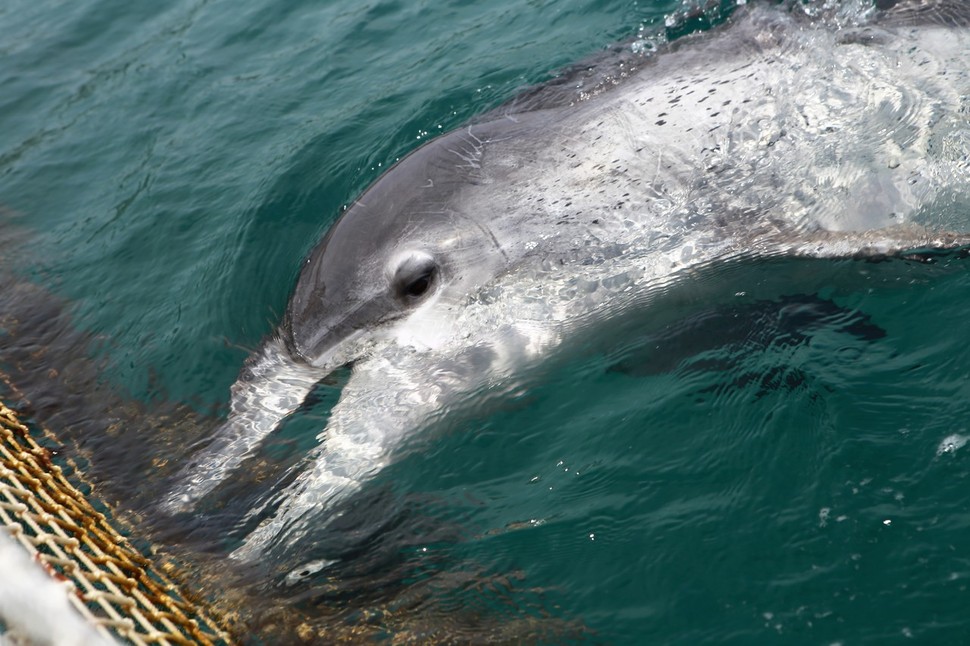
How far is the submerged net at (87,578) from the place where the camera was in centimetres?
296

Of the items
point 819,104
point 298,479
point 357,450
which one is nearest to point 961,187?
point 819,104

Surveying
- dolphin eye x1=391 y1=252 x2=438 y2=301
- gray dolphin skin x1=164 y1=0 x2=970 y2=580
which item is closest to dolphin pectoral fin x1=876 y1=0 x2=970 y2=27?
gray dolphin skin x1=164 y1=0 x2=970 y2=580

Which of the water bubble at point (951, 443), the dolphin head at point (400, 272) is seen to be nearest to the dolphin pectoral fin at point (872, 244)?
the water bubble at point (951, 443)

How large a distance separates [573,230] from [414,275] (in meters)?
1.07

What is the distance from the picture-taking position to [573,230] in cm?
564

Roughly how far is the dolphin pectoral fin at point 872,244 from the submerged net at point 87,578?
4093 millimetres

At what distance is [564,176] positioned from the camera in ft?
18.8

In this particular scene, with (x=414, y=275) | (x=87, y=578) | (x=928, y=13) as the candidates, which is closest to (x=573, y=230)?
(x=414, y=275)

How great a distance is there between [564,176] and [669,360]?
1384mm

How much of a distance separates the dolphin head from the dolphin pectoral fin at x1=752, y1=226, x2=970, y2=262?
184cm

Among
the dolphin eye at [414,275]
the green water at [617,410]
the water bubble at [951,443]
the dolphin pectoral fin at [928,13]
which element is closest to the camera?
the green water at [617,410]

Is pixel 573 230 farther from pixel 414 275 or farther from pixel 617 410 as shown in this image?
pixel 617 410

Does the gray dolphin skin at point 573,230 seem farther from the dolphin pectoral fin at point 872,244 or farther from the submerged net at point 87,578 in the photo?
A: the submerged net at point 87,578

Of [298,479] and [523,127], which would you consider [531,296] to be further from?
[298,479]
